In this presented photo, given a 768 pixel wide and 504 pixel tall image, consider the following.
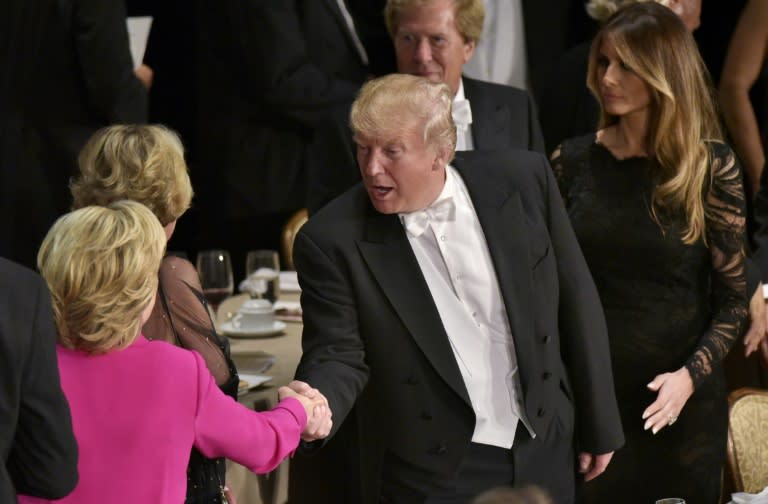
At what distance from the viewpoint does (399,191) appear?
110 inches

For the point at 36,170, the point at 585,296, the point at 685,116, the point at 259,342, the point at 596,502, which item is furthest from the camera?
the point at 36,170

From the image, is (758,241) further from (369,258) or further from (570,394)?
(369,258)

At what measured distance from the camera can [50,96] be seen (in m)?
4.59

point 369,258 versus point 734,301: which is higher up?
point 369,258

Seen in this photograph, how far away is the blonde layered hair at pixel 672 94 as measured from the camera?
3293 millimetres

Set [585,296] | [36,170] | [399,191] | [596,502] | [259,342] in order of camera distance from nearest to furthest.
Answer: [399,191]
[585,296]
[596,502]
[259,342]
[36,170]

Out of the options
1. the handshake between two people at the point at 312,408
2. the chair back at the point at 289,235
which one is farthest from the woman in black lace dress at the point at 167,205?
the chair back at the point at 289,235

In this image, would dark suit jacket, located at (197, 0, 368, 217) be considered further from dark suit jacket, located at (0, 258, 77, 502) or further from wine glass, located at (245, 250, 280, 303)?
dark suit jacket, located at (0, 258, 77, 502)

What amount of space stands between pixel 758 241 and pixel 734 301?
459mm

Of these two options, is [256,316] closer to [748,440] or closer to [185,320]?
[185,320]

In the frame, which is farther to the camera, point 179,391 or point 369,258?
point 369,258

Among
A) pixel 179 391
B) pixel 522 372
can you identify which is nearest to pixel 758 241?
pixel 522 372

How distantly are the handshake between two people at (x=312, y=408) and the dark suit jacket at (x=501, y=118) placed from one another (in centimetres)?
155

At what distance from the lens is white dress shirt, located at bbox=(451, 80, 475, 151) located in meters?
4.07
